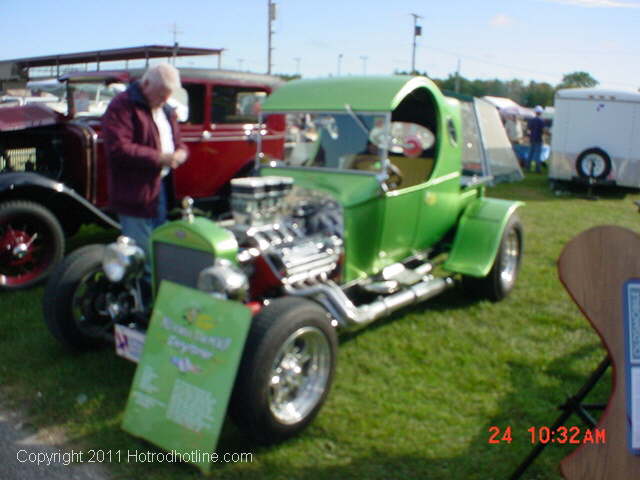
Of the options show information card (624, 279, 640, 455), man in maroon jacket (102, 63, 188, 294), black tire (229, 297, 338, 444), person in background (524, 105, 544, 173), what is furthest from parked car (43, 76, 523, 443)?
person in background (524, 105, 544, 173)

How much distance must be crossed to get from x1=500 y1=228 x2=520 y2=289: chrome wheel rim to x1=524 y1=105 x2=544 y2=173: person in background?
35.8 feet

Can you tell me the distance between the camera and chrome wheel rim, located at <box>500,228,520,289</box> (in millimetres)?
5258

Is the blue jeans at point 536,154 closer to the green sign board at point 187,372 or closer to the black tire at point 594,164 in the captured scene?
the black tire at point 594,164

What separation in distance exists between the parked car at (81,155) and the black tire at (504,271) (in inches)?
88.5

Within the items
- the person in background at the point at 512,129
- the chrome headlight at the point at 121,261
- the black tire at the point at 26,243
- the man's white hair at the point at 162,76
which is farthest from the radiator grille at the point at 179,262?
the person in background at the point at 512,129

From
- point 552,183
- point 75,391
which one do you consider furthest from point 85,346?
point 552,183

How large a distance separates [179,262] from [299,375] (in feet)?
3.05

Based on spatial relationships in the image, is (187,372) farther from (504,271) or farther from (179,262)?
(504,271)

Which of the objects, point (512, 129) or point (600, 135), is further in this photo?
point (512, 129)

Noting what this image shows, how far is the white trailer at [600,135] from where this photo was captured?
38.3 ft

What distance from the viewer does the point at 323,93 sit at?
4.34 m

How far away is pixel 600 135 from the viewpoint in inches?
471

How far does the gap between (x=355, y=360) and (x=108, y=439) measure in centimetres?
160

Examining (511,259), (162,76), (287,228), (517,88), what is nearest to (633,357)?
(287,228)
